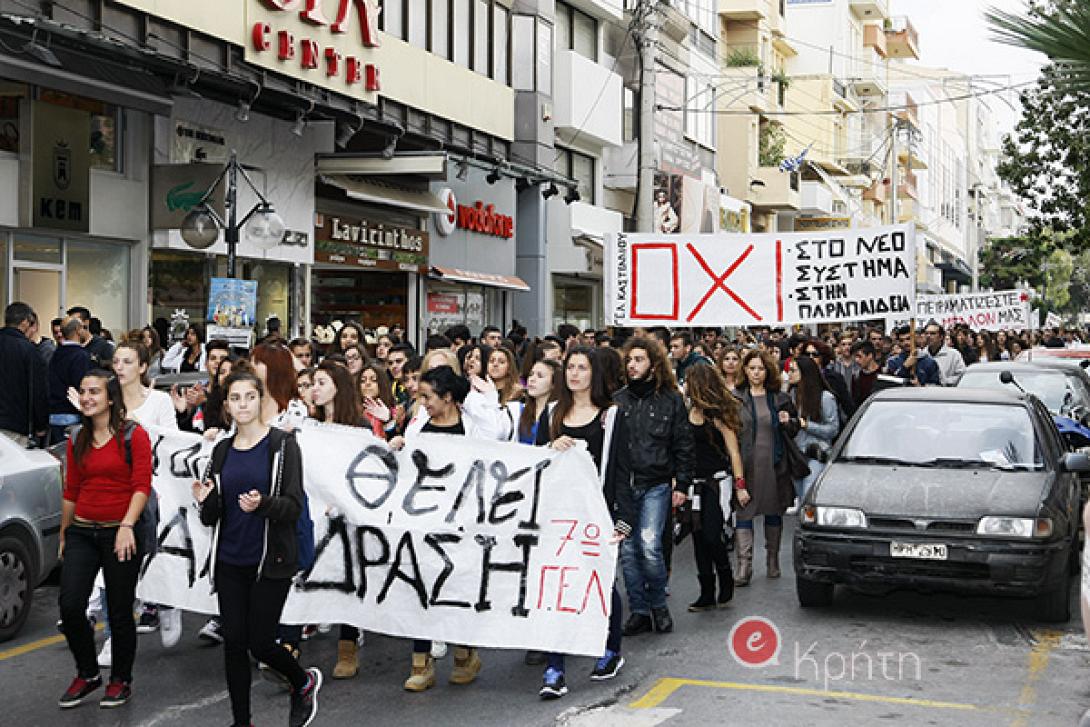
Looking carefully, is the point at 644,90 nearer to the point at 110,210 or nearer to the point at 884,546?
the point at 110,210

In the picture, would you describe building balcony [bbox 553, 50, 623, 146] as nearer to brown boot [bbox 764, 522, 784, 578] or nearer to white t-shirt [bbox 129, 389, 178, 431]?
brown boot [bbox 764, 522, 784, 578]

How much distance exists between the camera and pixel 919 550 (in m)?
8.82

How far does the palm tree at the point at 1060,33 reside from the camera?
302 centimetres

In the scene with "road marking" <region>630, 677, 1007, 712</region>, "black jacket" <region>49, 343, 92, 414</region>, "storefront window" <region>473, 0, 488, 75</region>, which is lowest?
"road marking" <region>630, 677, 1007, 712</region>

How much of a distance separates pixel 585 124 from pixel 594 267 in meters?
3.92

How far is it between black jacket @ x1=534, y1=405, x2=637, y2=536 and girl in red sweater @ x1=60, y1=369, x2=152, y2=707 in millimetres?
2481

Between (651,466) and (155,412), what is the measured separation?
2.95 meters

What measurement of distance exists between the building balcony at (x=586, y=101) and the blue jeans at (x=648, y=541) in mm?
25197

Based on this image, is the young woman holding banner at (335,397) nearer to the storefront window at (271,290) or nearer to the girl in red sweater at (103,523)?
the girl in red sweater at (103,523)

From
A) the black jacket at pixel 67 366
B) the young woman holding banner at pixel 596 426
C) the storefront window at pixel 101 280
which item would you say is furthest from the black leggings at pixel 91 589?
the storefront window at pixel 101 280

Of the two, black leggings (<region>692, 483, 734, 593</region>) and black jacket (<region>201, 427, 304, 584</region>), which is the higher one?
black jacket (<region>201, 427, 304, 584</region>)

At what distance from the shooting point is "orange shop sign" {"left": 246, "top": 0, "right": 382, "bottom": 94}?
2009cm

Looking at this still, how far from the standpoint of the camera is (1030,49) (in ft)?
10.3

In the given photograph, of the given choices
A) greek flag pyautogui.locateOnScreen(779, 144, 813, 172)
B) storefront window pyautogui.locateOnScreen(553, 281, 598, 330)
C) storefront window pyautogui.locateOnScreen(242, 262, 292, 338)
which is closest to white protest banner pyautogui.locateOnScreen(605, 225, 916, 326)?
storefront window pyautogui.locateOnScreen(242, 262, 292, 338)
